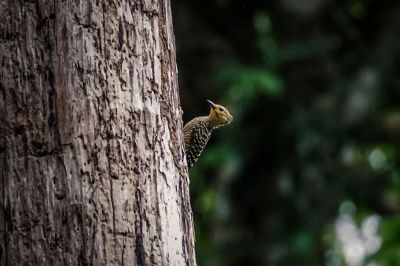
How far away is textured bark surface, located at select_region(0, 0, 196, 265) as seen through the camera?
286 cm

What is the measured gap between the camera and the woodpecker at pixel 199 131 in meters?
4.89

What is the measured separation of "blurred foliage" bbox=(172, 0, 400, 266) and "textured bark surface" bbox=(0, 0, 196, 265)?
6.49 metres

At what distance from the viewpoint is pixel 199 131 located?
16.5 feet

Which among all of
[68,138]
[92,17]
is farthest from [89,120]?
[92,17]

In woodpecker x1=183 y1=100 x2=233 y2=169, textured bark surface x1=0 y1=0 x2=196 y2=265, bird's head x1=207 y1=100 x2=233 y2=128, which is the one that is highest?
bird's head x1=207 y1=100 x2=233 y2=128

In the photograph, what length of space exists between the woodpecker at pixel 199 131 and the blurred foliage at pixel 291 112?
4311 mm

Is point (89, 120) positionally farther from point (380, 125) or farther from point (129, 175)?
point (380, 125)

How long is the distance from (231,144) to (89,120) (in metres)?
6.67

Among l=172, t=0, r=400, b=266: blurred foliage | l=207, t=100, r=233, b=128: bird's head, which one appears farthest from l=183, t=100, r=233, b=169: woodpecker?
l=172, t=0, r=400, b=266: blurred foliage

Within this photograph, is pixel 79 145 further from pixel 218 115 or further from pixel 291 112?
pixel 291 112

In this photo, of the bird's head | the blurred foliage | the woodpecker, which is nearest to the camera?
the woodpecker

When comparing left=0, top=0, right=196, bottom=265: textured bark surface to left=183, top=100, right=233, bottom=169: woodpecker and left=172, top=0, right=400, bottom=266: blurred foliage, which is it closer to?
left=183, top=100, right=233, bottom=169: woodpecker

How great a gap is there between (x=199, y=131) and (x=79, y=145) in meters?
2.16

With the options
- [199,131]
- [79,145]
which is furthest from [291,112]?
[79,145]
